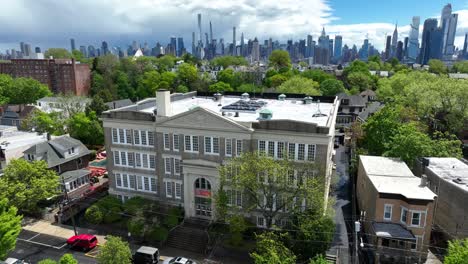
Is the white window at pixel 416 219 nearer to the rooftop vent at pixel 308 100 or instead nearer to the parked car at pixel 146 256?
the rooftop vent at pixel 308 100

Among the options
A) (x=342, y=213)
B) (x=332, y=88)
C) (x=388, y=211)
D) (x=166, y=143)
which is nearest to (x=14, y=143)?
(x=166, y=143)

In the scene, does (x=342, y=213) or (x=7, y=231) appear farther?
(x=342, y=213)

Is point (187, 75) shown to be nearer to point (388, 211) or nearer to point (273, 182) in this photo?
point (273, 182)

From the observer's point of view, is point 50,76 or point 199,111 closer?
point 199,111

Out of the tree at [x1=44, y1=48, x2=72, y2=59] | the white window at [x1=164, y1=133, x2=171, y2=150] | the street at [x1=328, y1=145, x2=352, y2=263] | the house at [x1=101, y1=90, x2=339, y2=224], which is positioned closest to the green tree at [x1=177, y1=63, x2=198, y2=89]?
the street at [x1=328, y1=145, x2=352, y2=263]

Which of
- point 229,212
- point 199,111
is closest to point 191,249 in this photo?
point 229,212

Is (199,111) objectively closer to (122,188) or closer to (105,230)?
(122,188)
